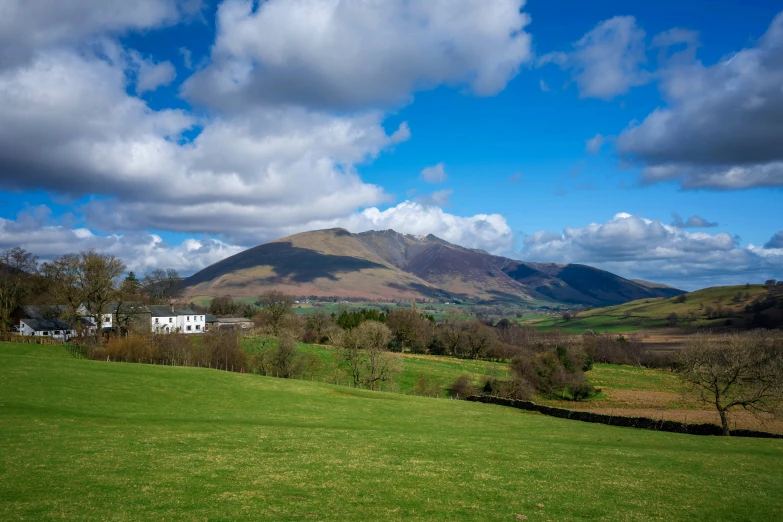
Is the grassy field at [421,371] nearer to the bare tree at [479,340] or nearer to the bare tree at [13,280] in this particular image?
the bare tree at [479,340]

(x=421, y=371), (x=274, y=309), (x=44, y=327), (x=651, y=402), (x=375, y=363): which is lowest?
(x=651, y=402)

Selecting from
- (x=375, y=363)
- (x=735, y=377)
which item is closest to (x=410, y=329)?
(x=375, y=363)

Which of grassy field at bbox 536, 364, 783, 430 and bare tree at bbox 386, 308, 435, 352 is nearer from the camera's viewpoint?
grassy field at bbox 536, 364, 783, 430

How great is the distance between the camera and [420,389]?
83.1m

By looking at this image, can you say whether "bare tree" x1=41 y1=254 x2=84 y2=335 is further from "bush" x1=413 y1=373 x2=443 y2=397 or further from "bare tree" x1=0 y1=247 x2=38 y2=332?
"bush" x1=413 y1=373 x2=443 y2=397

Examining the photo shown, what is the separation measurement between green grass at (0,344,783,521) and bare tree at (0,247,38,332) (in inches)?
2338

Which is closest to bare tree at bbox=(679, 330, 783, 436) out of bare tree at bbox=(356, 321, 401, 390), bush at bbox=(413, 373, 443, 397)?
bush at bbox=(413, 373, 443, 397)

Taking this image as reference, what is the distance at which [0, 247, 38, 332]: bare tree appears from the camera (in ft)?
292

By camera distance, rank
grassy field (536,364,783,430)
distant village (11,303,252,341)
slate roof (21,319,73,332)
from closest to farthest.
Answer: grassy field (536,364,783,430) < distant village (11,303,252,341) < slate roof (21,319,73,332)

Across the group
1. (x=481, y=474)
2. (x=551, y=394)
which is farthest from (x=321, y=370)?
(x=481, y=474)

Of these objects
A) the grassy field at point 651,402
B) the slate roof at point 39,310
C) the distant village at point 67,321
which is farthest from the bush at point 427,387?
the slate roof at point 39,310

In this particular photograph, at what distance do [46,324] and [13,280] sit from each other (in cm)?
1131

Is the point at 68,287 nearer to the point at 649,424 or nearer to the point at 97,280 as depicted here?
the point at 97,280

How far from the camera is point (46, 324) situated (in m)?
102
